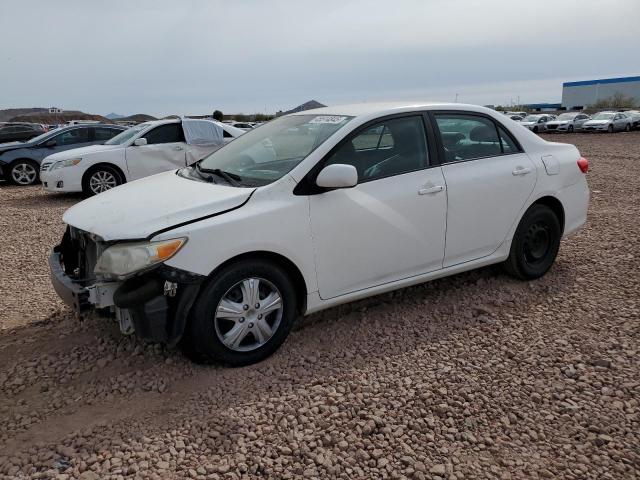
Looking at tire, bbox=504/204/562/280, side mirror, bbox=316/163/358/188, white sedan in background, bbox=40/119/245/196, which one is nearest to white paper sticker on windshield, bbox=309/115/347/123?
side mirror, bbox=316/163/358/188

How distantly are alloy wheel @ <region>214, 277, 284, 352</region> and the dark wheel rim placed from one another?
2491mm

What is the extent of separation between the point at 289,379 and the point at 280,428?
1.63 ft

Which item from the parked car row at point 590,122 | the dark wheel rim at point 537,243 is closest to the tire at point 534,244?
the dark wheel rim at point 537,243

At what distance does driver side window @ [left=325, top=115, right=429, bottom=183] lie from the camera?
3879 mm

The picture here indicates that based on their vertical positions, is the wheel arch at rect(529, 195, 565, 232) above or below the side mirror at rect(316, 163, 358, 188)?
below

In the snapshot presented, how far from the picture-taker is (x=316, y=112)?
453cm

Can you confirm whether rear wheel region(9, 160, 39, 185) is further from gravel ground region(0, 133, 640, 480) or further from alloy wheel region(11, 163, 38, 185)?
gravel ground region(0, 133, 640, 480)

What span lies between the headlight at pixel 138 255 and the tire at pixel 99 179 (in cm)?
770

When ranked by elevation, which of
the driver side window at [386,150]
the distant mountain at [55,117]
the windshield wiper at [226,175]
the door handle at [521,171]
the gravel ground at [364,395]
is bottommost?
the gravel ground at [364,395]

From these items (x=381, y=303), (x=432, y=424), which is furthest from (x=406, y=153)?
(x=432, y=424)

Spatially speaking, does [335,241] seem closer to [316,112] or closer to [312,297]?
[312,297]

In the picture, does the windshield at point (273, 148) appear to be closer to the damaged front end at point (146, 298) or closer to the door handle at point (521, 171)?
the damaged front end at point (146, 298)

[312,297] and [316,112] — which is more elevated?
[316,112]

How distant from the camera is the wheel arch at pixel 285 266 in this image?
3.35 m
